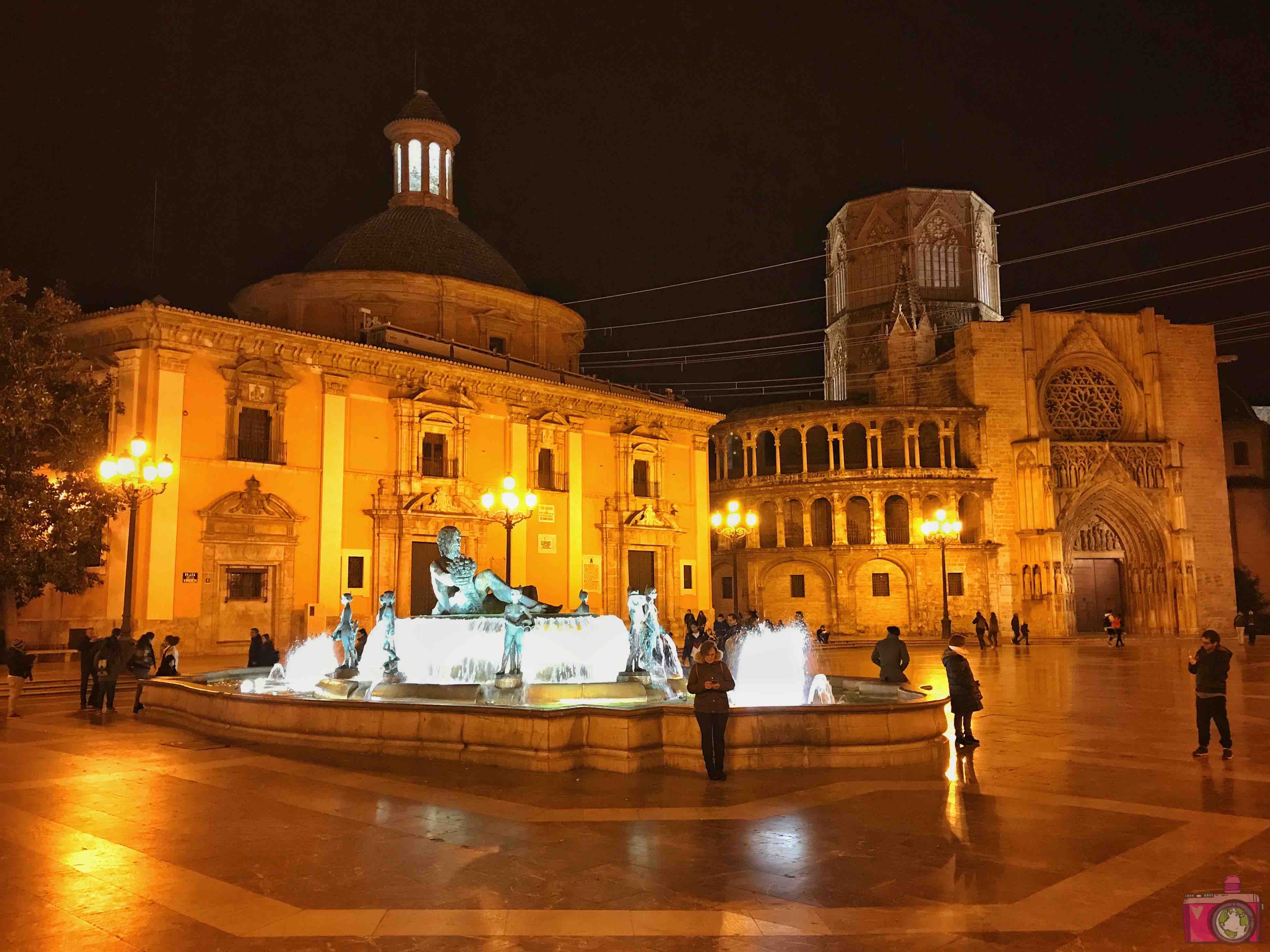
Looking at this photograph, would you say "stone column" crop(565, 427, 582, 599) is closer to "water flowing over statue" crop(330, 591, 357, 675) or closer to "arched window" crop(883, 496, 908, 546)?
"arched window" crop(883, 496, 908, 546)

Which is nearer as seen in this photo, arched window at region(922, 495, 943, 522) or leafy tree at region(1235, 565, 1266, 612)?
arched window at region(922, 495, 943, 522)

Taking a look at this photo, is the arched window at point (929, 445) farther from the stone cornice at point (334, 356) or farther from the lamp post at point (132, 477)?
the lamp post at point (132, 477)

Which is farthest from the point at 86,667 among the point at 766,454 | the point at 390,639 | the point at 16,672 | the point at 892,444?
the point at 766,454

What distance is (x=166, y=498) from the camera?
75.9ft

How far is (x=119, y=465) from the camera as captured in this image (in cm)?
1521

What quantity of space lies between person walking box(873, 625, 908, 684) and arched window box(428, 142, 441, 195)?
31765mm

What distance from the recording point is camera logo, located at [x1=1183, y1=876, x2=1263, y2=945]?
4.06m

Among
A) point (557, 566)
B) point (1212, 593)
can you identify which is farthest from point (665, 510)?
point (1212, 593)

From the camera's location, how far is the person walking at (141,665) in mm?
13711

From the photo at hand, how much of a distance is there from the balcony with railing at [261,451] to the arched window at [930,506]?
25.6 m

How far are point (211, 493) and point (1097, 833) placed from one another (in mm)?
22257

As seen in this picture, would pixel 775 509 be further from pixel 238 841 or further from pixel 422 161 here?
pixel 238 841

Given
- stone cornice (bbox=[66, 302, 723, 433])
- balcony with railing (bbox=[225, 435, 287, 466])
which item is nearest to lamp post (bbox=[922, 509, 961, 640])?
stone cornice (bbox=[66, 302, 723, 433])

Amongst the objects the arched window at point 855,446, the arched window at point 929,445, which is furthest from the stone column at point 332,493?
the arched window at point 929,445
